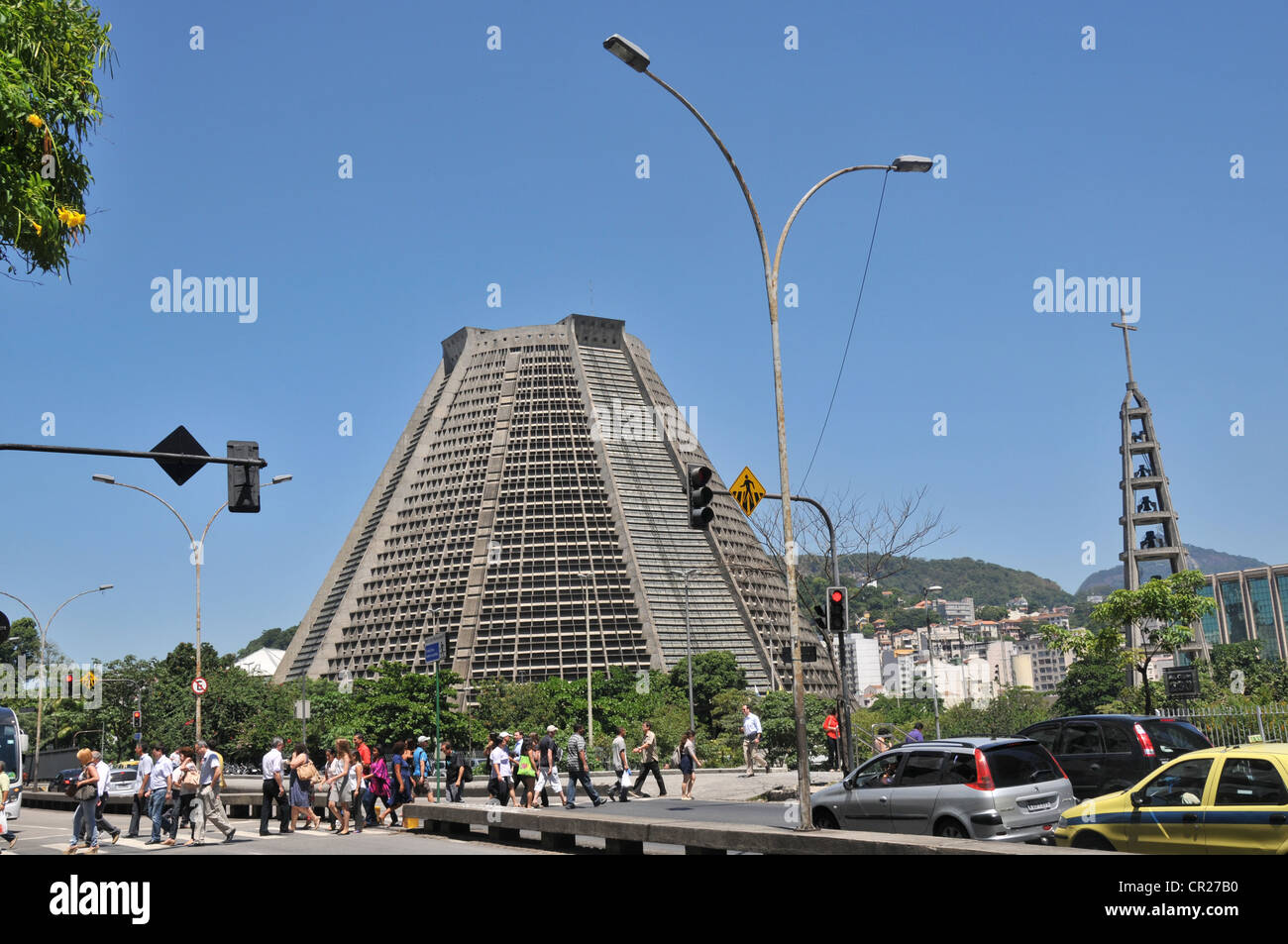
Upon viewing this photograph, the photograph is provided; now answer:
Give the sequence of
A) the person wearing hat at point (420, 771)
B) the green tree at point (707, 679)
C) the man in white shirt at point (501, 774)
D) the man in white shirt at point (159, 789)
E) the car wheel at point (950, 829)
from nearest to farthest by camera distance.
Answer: the car wheel at point (950, 829)
the man in white shirt at point (159, 789)
the man in white shirt at point (501, 774)
the person wearing hat at point (420, 771)
the green tree at point (707, 679)

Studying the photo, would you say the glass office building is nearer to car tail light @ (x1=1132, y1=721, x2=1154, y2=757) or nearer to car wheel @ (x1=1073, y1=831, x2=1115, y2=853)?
car tail light @ (x1=1132, y1=721, x2=1154, y2=757)

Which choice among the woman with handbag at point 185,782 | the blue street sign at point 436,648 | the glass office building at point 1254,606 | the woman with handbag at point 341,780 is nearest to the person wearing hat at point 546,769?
the blue street sign at point 436,648

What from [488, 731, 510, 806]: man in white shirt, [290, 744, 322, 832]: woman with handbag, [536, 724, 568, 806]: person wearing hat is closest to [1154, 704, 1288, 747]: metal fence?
[536, 724, 568, 806]: person wearing hat

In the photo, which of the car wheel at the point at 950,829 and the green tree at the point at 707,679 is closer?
the car wheel at the point at 950,829

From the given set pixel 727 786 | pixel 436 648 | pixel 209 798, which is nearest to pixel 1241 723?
pixel 727 786

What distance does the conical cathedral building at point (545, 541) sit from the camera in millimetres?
99438

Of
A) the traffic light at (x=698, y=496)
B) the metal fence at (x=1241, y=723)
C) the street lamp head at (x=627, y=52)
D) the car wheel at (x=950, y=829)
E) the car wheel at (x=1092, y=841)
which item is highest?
the street lamp head at (x=627, y=52)

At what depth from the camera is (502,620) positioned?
10050 centimetres

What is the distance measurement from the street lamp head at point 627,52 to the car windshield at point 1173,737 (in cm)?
1283

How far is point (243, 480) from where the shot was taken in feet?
56.7

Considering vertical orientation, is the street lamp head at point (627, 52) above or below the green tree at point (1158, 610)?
above

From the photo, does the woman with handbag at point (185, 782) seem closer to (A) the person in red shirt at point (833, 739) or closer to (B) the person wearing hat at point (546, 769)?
(B) the person wearing hat at point (546, 769)

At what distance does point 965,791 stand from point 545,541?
9332 centimetres
